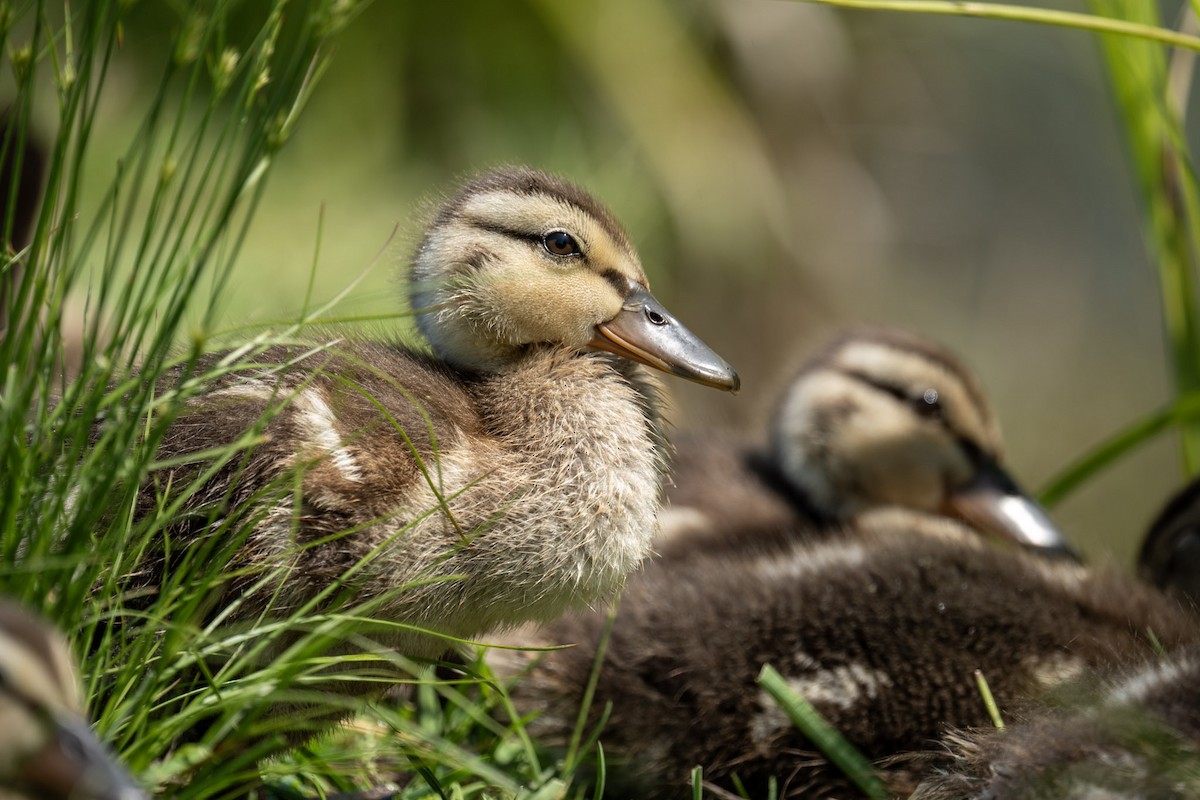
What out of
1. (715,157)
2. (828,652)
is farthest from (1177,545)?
(715,157)

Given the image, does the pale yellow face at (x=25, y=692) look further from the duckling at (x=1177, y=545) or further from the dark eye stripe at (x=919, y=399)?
the dark eye stripe at (x=919, y=399)

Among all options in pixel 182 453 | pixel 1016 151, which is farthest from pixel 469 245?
pixel 1016 151

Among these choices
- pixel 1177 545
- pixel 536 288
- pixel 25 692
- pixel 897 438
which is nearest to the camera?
pixel 25 692

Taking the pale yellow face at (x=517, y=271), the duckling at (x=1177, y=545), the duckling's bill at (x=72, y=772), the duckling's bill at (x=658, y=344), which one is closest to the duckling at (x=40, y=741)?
the duckling's bill at (x=72, y=772)

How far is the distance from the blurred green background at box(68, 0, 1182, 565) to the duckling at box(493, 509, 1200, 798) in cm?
172

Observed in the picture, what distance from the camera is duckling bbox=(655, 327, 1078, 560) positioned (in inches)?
148

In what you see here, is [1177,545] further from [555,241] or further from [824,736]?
[555,241]

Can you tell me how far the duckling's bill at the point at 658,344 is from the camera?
2371 mm

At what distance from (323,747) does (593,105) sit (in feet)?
14.8

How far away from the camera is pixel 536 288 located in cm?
237

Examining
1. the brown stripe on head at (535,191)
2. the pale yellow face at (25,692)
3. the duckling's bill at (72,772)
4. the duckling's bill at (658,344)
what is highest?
the brown stripe on head at (535,191)

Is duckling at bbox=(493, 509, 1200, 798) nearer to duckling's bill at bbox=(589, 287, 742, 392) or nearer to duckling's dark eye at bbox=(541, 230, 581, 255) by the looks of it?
duckling's bill at bbox=(589, 287, 742, 392)

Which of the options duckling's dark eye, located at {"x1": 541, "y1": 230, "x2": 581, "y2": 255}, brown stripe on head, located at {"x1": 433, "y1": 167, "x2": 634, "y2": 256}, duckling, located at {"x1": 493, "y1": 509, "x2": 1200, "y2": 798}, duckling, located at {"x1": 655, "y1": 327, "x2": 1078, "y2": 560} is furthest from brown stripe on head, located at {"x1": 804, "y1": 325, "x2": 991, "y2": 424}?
duckling's dark eye, located at {"x1": 541, "y1": 230, "x2": 581, "y2": 255}

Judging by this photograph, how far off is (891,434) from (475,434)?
6.29 feet
